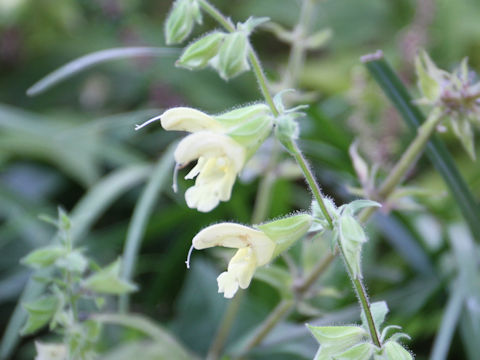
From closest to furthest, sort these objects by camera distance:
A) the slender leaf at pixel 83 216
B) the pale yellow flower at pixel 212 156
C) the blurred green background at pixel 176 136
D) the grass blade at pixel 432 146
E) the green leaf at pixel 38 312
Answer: the pale yellow flower at pixel 212 156, the green leaf at pixel 38 312, the grass blade at pixel 432 146, the slender leaf at pixel 83 216, the blurred green background at pixel 176 136

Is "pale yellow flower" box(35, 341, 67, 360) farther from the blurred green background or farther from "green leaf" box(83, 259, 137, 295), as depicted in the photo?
the blurred green background

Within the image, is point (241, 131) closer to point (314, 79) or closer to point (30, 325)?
point (30, 325)

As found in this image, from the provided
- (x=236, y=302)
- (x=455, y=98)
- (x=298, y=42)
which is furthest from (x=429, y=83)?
(x=236, y=302)

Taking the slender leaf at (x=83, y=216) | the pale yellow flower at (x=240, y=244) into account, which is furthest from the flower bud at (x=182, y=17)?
the slender leaf at (x=83, y=216)

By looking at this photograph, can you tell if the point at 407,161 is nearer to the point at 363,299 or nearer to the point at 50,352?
the point at 363,299

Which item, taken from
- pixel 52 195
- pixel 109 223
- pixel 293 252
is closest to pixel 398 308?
pixel 293 252

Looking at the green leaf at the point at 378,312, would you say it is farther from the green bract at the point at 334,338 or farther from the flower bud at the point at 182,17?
the flower bud at the point at 182,17

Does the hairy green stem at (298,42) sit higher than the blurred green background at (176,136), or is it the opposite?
the hairy green stem at (298,42)
